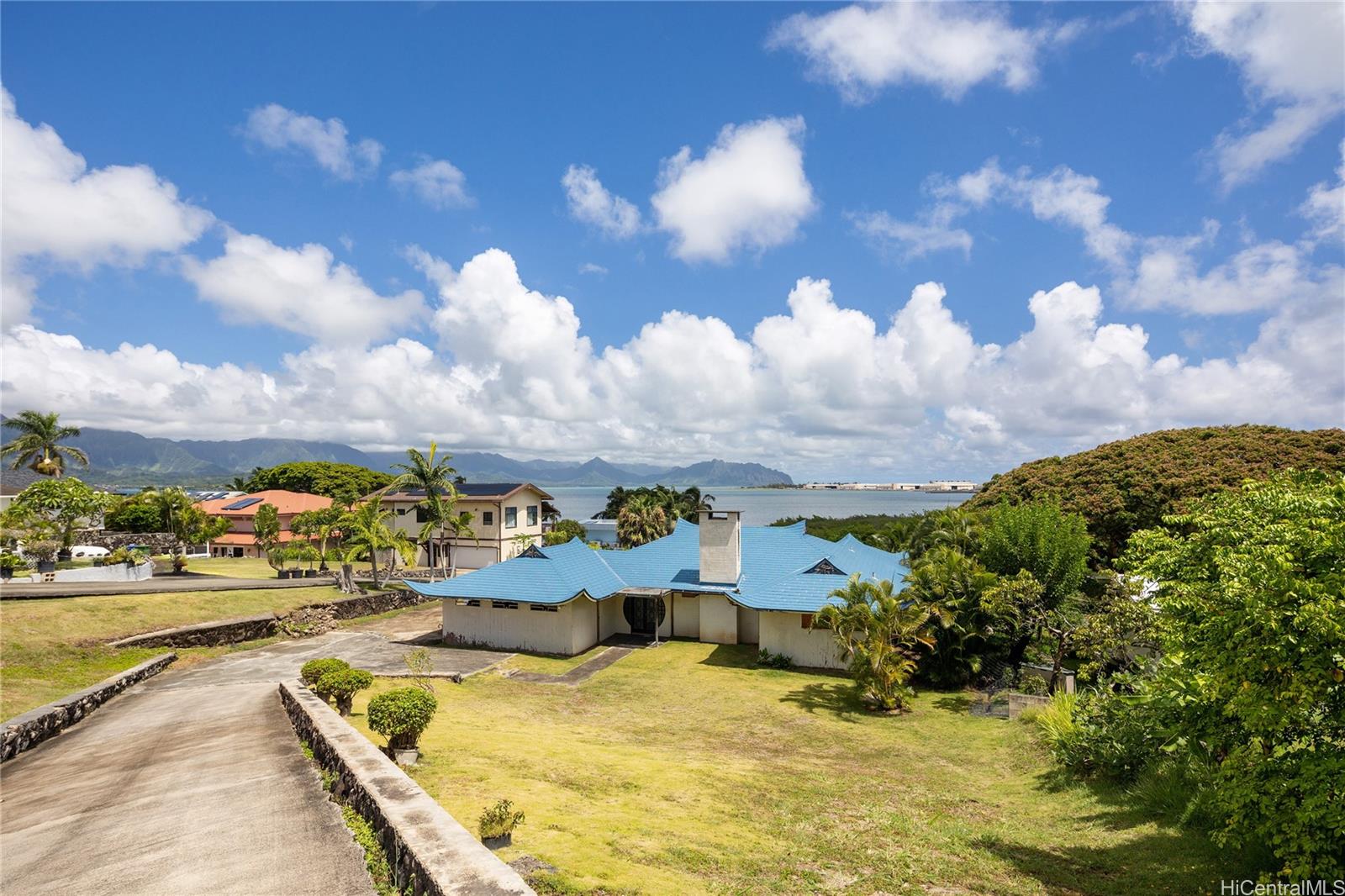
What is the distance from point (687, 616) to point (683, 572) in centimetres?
221

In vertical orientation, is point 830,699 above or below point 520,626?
below

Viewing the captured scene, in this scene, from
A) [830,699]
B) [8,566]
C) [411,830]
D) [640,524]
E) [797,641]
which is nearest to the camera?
[411,830]

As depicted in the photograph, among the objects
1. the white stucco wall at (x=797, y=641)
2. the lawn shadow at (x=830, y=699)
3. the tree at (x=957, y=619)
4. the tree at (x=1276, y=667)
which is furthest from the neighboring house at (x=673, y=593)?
the tree at (x=1276, y=667)

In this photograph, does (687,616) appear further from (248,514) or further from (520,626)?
(248,514)

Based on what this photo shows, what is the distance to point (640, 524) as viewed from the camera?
59.0 m

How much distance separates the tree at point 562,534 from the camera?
59562mm

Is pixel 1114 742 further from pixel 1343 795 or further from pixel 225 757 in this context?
pixel 225 757

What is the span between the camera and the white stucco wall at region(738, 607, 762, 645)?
30547 mm

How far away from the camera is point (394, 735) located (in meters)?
11.8

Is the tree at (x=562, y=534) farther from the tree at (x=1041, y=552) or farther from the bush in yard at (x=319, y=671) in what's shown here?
the bush in yard at (x=319, y=671)

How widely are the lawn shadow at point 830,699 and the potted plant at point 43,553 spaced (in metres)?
40.7

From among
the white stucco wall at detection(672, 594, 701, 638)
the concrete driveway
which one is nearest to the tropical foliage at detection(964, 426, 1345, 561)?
the white stucco wall at detection(672, 594, 701, 638)

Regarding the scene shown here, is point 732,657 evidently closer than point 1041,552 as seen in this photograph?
No

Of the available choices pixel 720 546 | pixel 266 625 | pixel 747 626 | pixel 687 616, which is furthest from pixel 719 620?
pixel 266 625
